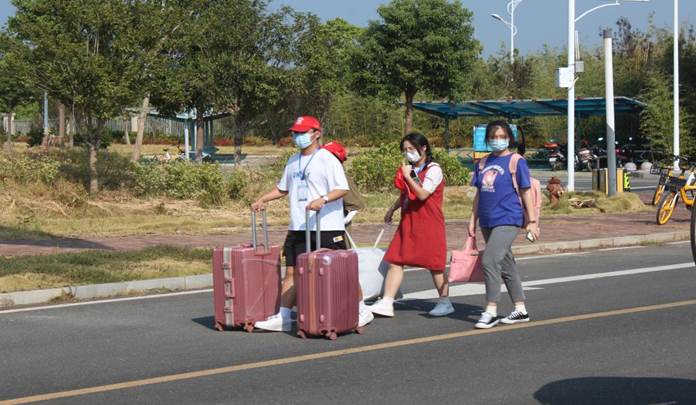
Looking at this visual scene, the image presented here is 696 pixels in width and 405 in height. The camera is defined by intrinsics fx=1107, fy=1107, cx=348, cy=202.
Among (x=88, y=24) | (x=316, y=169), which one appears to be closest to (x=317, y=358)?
(x=316, y=169)

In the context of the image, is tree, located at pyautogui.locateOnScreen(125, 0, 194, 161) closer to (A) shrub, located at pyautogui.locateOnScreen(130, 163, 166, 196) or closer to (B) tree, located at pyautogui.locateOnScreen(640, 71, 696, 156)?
(A) shrub, located at pyautogui.locateOnScreen(130, 163, 166, 196)

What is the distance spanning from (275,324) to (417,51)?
39.8 metres

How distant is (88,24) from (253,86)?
24.1 meters

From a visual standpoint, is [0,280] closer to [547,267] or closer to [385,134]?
[547,267]

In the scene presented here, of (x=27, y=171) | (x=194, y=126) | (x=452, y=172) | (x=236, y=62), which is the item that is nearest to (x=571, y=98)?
(x=452, y=172)

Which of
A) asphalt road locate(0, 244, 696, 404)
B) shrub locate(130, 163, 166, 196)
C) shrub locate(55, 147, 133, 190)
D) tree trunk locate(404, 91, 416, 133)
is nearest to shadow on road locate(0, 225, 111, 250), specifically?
asphalt road locate(0, 244, 696, 404)

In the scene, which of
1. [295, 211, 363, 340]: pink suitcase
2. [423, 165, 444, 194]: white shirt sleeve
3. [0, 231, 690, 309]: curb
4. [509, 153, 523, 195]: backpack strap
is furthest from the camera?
[0, 231, 690, 309]: curb

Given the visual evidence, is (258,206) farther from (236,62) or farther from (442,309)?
(236,62)

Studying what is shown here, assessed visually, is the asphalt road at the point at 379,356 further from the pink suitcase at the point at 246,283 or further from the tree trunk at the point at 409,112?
the tree trunk at the point at 409,112

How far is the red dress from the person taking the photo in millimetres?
9758

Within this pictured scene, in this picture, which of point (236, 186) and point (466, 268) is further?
point (236, 186)

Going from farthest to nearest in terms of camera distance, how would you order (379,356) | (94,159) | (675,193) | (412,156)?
(94,159)
(675,193)
(412,156)
(379,356)

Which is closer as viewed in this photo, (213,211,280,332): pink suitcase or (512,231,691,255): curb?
(213,211,280,332): pink suitcase

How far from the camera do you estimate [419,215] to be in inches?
384
